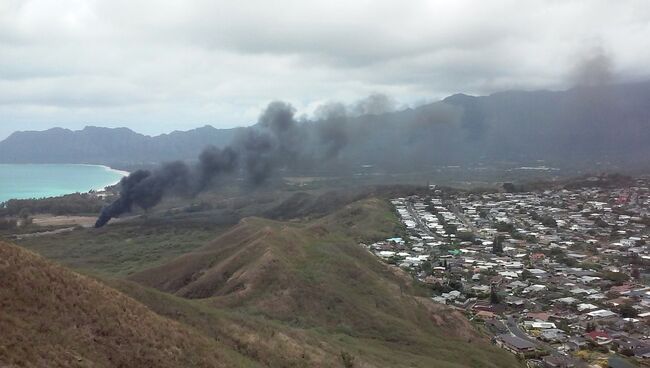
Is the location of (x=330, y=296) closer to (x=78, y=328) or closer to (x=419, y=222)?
(x=78, y=328)

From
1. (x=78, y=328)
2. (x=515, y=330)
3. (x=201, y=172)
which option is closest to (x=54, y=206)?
(x=201, y=172)

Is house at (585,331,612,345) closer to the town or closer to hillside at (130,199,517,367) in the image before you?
the town

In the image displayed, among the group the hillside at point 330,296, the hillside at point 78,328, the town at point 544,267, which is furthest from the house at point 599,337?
the hillside at point 78,328

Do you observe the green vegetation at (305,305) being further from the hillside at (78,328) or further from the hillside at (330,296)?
the hillside at (78,328)

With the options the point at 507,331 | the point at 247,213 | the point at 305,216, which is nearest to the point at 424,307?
the point at 507,331

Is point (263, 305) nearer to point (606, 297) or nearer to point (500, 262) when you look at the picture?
point (606, 297)
